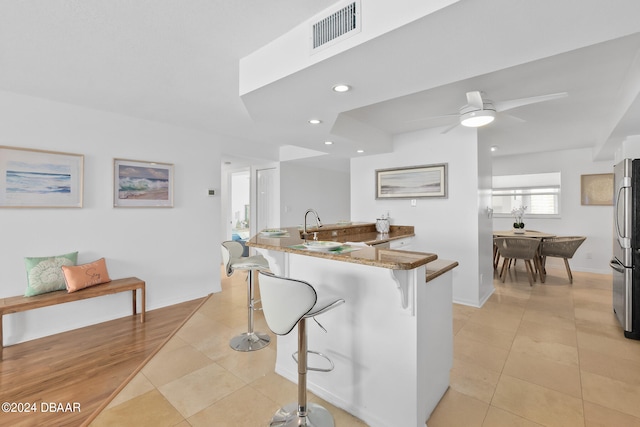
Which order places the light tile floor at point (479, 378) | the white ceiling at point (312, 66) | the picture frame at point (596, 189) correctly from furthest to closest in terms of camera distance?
the picture frame at point (596, 189) < the light tile floor at point (479, 378) < the white ceiling at point (312, 66)

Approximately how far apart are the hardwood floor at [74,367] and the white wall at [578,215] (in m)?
7.03

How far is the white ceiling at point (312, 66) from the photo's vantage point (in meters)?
1.39

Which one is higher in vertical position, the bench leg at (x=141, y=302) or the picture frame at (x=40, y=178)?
the picture frame at (x=40, y=178)

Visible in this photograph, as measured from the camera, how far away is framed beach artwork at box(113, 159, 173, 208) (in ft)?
11.5

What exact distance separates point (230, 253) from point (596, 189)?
6.72m

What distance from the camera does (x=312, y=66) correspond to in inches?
69.1

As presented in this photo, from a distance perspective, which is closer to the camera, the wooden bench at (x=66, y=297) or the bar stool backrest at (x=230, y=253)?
the wooden bench at (x=66, y=297)

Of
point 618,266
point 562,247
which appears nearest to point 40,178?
point 618,266

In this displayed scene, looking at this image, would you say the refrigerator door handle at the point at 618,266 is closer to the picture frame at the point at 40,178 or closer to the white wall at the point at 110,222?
the white wall at the point at 110,222

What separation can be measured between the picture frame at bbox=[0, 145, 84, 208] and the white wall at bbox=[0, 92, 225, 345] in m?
0.07

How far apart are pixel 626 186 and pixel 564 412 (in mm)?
2326

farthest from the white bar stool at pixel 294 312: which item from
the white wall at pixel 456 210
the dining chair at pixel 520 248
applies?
the dining chair at pixel 520 248

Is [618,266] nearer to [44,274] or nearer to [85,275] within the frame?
[85,275]

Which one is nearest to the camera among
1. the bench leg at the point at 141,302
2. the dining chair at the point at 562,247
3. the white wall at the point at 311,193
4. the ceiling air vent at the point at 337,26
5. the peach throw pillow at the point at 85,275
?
the ceiling air vent at the point at 337,26
